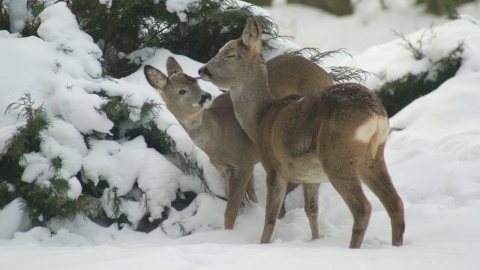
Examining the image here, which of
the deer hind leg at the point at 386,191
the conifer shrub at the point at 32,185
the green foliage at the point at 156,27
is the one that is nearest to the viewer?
the deer hind leg at the point at 386,191

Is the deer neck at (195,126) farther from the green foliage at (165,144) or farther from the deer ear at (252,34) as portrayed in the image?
the deer ear at (252,34)

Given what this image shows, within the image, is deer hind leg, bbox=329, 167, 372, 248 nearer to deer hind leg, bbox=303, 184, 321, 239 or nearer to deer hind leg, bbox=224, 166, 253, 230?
deer hind leg, bbox=303, 184, 321, 239

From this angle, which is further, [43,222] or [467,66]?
[467,66]

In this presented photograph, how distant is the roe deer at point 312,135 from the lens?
5.29m

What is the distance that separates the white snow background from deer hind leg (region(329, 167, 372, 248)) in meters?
0.19

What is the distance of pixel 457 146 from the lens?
7.93 metres

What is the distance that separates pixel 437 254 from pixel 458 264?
0.30 metres

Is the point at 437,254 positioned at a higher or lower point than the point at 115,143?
higher

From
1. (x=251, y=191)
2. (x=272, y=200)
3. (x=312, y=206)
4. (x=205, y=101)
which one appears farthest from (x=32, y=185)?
(x=312, y=206)

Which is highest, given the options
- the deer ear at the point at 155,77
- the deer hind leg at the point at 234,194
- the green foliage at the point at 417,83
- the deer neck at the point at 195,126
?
the deer ear at the point at 155,77

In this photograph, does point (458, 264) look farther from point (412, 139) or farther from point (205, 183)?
point (412, 139)

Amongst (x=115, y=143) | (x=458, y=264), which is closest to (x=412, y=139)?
(x=115, y=143)

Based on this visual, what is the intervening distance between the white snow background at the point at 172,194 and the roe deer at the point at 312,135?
349 mm

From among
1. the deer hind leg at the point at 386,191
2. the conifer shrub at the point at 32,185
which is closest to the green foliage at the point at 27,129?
the conifer shrub at the point at 32,185
